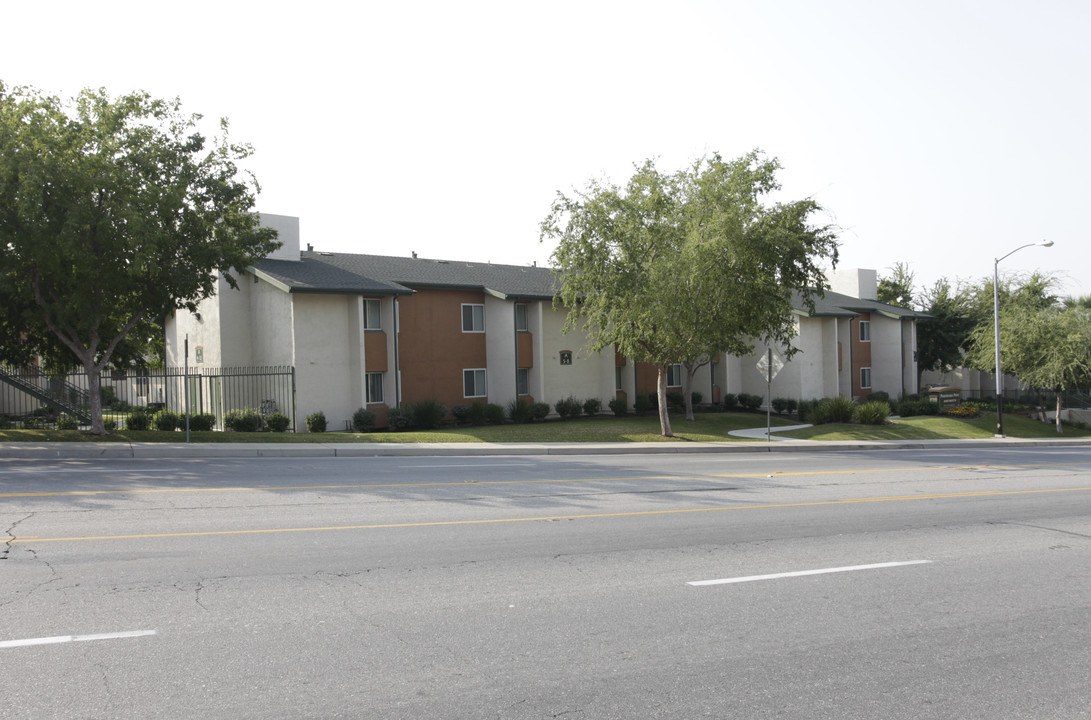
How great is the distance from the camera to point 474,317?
1339 inches

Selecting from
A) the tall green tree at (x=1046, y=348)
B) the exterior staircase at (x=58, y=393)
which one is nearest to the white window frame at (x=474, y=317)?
the exterior staircase at (x=58, y=393)

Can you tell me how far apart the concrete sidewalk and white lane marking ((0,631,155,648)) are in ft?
46.5

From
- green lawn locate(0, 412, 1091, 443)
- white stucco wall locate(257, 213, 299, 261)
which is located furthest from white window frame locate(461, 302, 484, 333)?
white stucco wall locate(257, 213, 299, 261)

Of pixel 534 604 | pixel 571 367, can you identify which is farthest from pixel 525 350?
pixel 534 604

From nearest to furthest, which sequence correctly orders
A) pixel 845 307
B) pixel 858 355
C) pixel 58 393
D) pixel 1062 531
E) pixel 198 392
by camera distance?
pixel 1062 531 < pixel 58 393 < pixel 198 392 < pixel 845 307 < pixel 858 355

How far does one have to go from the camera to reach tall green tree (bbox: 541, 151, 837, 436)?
26016mm

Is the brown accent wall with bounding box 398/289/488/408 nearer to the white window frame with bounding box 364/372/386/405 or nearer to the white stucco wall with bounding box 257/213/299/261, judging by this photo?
the white window frame with bounding box 364/372/386/405

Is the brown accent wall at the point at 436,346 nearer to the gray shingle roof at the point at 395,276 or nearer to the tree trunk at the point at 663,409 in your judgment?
the gray shingle roof at the point at 395,276

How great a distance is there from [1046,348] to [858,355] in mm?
10167

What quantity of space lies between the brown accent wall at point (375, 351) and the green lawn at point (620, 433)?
395cm

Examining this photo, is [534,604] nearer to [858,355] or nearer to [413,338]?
[413,338]

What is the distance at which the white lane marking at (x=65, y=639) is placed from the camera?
5508mm

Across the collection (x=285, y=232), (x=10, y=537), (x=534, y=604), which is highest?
(x=285, y=232)

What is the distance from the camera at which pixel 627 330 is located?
27.3 m
